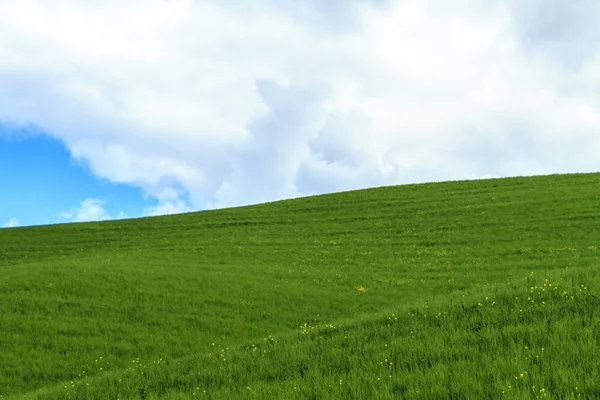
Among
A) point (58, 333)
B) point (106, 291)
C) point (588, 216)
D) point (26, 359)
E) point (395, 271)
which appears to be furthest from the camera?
point (588, 216)

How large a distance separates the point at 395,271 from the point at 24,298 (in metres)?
22.3

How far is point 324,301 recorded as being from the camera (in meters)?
25.1

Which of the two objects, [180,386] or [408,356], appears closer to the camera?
[408,356]

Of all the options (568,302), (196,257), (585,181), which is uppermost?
(585,181)

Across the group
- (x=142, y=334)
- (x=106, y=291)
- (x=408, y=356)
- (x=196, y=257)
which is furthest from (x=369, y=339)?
(x=196, y=257)

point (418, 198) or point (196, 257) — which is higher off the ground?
point (418, 198)

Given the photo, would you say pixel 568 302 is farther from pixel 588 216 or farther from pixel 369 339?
pixel 588 216

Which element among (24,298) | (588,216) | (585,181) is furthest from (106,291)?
(585,181)

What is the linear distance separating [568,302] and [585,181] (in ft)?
188

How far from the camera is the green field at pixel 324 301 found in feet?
26.7

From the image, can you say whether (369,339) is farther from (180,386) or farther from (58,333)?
(58,333)

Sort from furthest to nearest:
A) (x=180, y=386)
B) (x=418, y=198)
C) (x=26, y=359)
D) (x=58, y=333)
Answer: (x=418, y=198), (x=58, y=333), (x=26, y=359), (x=180, y=386)

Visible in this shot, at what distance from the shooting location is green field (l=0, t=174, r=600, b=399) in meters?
8.14

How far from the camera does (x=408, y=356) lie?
8.77m
